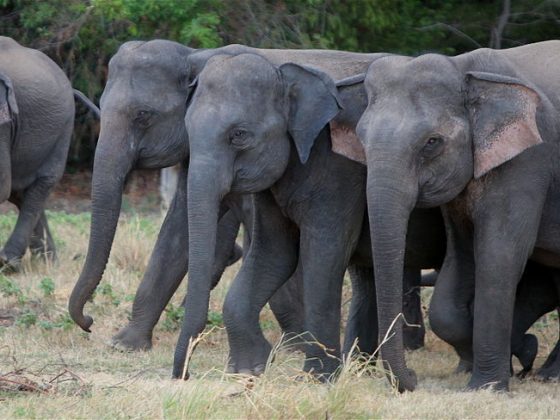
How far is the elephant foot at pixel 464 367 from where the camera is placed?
884 cm

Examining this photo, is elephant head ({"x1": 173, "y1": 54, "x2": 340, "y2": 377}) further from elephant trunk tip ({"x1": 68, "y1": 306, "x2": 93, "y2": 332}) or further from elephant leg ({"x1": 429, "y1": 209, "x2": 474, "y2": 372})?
elephant trunk tip ({"x1": 68, "y1": 306, "x2": 93, "y2": 332})

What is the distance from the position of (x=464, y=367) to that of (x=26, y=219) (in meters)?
5.14

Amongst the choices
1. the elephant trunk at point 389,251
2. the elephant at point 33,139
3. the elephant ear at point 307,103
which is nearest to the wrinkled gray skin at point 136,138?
the elephant ear at point 307,103

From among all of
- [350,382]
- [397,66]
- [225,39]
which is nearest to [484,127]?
[397,66]

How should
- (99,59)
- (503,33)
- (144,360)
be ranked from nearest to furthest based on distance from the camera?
(144,360)
(503,33)
(99,59)

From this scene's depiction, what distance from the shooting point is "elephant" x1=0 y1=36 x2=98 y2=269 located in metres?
12.7

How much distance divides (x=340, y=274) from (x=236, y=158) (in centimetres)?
84

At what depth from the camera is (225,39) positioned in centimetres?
1329

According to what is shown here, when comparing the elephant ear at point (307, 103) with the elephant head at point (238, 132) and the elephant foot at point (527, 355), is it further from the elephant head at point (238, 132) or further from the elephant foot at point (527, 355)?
the elephant foot at point (527, 355)

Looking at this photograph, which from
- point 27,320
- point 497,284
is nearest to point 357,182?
point 497,284

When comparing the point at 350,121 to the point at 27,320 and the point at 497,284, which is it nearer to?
the point at 497,284

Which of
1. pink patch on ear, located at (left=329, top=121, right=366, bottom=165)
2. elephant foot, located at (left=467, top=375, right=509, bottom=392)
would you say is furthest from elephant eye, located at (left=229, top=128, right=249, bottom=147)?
elephant foot, located at (left=467, top=375, right=509, bottom=392)

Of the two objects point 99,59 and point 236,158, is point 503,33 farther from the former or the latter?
point 236,158

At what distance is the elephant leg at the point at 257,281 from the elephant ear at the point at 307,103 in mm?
485
